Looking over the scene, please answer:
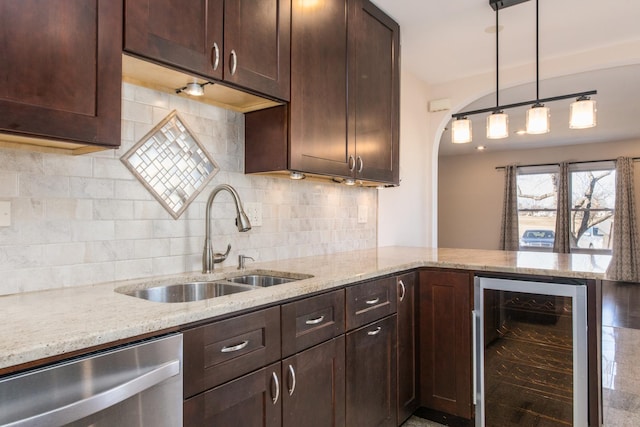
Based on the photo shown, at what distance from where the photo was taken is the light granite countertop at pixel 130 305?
2.82 ft

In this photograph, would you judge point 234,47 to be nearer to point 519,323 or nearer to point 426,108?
point 519,323

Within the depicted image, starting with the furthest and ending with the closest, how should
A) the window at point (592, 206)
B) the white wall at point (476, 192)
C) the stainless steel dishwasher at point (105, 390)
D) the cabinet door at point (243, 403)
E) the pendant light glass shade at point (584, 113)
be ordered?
the white wall at point (476, 192) → the window at point (592, 206) → the pendant light glass shade at point (584, 113) → the cabinet door at point (243, 403) → the stainless steel dishwasher at point (105, 390)

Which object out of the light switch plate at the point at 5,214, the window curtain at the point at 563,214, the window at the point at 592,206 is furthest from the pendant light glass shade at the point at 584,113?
the window at the point at 592,206

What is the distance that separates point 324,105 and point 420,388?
1.67 m

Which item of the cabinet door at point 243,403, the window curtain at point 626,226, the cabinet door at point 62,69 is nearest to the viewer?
the cabinet door at point 62,69

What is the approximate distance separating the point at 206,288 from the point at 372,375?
87 cm

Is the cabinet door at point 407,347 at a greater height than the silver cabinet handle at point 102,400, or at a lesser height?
lesser

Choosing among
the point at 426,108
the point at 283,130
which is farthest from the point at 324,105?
the point at 426,108

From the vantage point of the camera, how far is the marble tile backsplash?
1342 mm

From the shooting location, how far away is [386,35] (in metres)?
2.59

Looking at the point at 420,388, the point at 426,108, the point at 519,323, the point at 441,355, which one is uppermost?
the point at 426,108

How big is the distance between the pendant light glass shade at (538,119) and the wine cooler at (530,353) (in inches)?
36.4

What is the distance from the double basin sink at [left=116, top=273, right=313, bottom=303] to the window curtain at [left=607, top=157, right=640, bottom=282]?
6.94 m

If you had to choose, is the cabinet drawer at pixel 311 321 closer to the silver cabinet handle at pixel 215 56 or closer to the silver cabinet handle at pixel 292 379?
the silver cabinet handle at pixel 292 379
